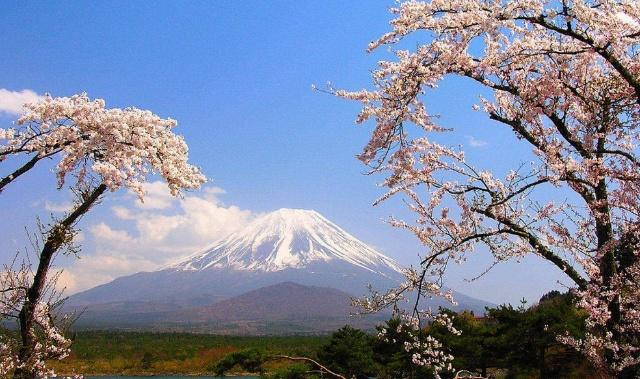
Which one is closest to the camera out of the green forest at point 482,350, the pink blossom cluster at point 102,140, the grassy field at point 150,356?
the pink blossom cluster at point 102,140

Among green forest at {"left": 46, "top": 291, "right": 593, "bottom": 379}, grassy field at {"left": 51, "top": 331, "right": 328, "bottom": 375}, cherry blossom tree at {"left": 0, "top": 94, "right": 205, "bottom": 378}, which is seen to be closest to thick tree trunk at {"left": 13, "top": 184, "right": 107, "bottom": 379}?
cherry blossom tree at {"left": 0, "top": 94, "right": 205, "bottom": 378}

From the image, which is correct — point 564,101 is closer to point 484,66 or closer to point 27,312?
point 484,66

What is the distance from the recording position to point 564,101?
5.77 m

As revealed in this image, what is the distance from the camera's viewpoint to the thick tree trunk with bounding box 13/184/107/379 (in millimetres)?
5586

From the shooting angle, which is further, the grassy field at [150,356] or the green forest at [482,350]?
the grassy field at [150,356]

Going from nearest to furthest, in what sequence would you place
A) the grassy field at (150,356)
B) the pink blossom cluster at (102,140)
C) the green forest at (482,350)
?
the pink blossom cluster at (102,140) → the green forest at (482,350) → the grassy field at (150,356)

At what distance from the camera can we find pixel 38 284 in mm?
5645

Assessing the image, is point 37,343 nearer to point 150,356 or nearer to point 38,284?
point 38,284

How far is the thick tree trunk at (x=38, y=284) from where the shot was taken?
18.3 feet

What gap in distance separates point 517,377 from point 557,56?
17.3 metres

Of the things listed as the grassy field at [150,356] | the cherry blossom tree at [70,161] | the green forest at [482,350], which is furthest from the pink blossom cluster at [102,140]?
the grassy field at [150,356]

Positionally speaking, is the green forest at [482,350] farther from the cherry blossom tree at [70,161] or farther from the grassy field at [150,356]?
the grassy field at [150,356]

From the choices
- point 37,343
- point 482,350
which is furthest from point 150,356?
point 37,343

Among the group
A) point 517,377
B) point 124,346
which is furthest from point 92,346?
point 517,377
